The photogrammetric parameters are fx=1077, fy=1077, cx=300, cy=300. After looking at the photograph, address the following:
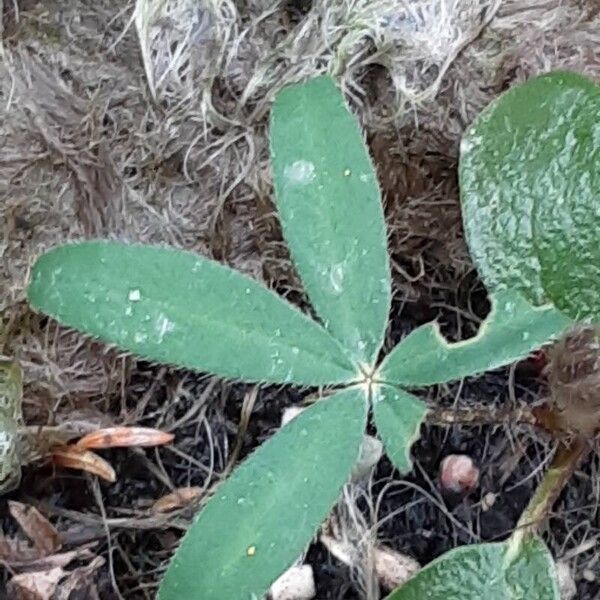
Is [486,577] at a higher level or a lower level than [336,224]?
lower

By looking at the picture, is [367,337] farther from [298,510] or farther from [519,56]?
[519,56]

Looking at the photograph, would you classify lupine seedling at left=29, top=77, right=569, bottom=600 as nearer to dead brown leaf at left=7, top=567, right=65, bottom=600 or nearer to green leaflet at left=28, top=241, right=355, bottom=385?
green leaflet at left=28, top=241, right=355, bottom=385

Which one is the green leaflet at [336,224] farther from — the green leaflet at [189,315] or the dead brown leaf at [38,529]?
the dead brown leaf at [38,529]

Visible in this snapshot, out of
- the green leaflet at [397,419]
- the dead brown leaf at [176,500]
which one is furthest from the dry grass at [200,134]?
the green leaflet at [397,419]

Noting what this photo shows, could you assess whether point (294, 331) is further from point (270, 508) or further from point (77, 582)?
point (77, 582)

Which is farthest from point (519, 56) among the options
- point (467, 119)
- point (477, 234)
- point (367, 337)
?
point (367, 337)

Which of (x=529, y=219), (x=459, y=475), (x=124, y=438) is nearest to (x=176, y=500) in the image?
(x=124, y=438)
